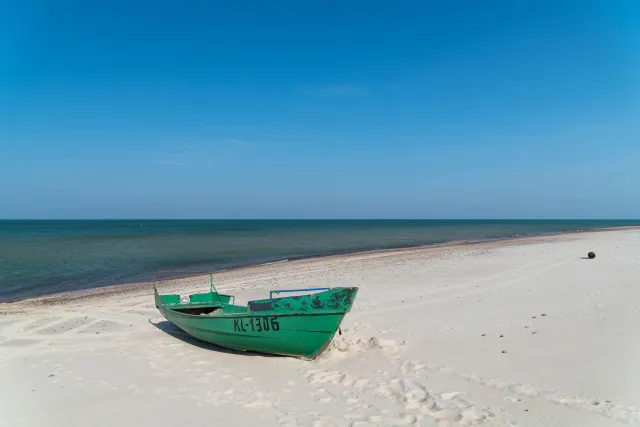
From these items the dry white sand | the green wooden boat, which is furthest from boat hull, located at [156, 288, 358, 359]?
the dry white sand

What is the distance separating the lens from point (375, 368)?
718 cm

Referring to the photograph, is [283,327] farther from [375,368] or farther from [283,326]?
[375,368]

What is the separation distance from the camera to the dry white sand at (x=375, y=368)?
217 inches

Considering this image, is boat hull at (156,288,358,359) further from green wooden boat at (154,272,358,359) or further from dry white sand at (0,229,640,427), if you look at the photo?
dry white sand at (0,229,640,427)

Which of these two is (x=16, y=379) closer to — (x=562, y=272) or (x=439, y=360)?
(x=439, y=360)

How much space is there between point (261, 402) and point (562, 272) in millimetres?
15003

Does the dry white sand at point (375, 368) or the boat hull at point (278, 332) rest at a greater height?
the boat hull at point (278, 332)

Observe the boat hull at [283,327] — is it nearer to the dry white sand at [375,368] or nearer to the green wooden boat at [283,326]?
the green wooden boat at [283,326]

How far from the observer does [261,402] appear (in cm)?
603

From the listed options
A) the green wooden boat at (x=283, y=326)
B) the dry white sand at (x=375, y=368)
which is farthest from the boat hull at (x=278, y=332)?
the dry white sand at (x=375, y=368)

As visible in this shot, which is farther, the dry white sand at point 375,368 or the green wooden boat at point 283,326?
the green wooden boat at point 283,326

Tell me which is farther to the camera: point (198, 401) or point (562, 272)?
point (562, 272)

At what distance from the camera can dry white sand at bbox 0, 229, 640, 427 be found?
552cm

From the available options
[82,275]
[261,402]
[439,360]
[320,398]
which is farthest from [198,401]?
[82,275]
